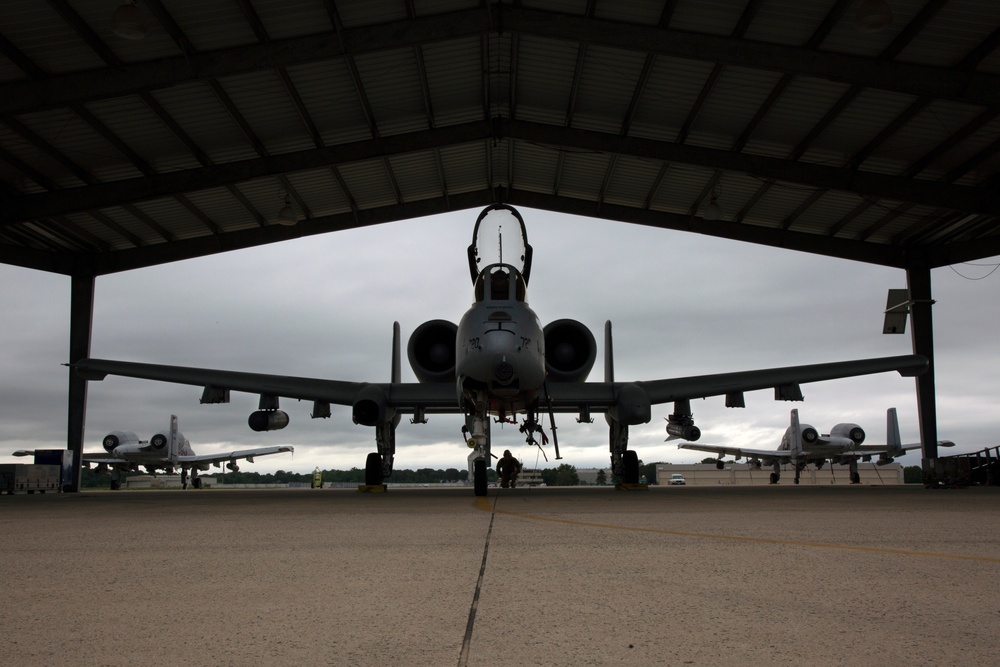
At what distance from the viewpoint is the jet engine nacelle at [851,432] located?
35.9 meters

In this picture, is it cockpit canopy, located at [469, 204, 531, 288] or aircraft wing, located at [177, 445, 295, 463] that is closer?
cockpit canopy, located at [469, 204, 531, 288]

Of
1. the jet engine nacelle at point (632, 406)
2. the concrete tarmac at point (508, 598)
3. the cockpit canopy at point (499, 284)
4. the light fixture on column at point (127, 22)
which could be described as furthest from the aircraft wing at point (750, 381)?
the concrete tarmac at point (508, 598)

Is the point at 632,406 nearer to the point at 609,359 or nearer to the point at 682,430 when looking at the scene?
the point at 682,430

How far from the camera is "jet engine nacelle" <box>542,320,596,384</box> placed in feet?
48.5

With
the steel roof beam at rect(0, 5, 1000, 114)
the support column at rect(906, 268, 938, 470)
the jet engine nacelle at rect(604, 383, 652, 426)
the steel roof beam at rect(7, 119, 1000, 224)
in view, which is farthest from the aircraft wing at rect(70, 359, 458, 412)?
the support column at rect(906, 268, 938, 470)

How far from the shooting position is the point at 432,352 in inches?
579

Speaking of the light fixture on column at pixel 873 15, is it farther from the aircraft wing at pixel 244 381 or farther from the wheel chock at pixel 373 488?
the wheel chock at pixel 373 488

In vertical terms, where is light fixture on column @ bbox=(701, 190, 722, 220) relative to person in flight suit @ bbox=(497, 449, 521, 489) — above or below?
above

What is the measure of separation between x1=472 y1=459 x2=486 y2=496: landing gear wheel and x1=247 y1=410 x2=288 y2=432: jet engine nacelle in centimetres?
575

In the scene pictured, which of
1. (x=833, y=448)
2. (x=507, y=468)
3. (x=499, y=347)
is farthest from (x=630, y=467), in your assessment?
(x=833, y=448)

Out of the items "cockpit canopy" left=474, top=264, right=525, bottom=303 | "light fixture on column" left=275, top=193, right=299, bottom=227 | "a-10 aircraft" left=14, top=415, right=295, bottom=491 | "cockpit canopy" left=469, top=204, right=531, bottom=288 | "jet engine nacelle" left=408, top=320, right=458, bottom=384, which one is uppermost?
"light fixture on column" left=275, top=193, right=299, bottom=227

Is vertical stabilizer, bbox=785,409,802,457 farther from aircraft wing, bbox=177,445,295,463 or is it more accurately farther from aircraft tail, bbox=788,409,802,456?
aircraft wing, bbox=177,445,295,463

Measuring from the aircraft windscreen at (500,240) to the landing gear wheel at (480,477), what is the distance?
3.25 metres

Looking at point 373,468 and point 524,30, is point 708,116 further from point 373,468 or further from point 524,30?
point 373,468
